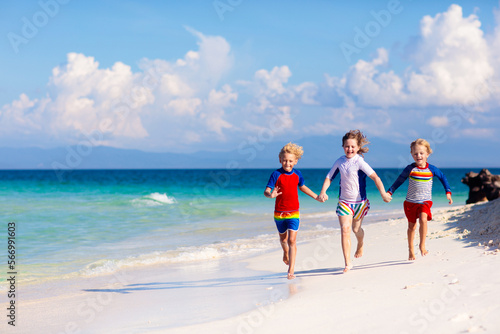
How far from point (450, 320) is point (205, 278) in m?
3.84

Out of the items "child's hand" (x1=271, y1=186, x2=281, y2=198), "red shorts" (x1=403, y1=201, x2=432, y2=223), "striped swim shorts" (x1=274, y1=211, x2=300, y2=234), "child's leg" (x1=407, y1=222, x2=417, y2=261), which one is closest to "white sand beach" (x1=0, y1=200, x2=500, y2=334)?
"child's leg" (x1=407, y1=222, x2=417, y2=261)

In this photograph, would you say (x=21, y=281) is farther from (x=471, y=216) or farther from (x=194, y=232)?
(x=471, y=216)

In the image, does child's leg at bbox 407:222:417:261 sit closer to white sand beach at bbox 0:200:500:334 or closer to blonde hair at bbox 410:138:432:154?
white sand beach at bbox 0:200:500:334

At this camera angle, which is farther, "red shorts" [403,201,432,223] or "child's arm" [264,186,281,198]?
"red shorts" [403,201,432,223]

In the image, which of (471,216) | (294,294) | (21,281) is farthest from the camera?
(471,216)

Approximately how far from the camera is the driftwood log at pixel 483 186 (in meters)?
15.3

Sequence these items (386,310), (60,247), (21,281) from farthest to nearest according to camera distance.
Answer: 1. (60,247)
2. (21,281)
3. (386,310)

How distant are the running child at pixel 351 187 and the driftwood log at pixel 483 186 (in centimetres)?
1118

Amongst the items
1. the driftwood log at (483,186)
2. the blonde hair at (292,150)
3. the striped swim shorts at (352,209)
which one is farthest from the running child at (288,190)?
the driftwood log at (483,186)

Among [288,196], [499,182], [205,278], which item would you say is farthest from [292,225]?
[499,182]

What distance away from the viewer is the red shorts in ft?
19.9

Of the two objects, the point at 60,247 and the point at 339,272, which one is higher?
the point at 60,247

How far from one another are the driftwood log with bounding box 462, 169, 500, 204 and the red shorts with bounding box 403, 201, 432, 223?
10.6m

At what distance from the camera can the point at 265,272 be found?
680 centimetres
